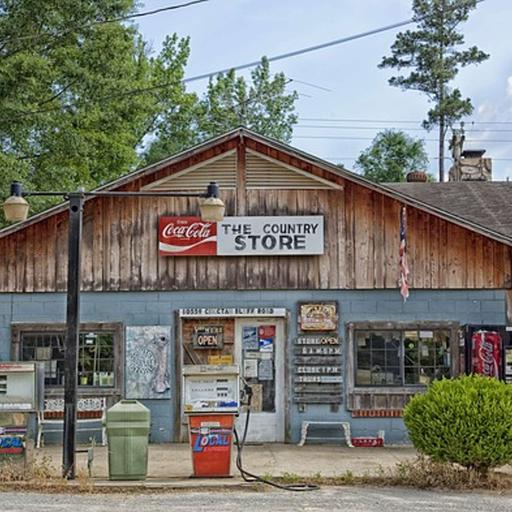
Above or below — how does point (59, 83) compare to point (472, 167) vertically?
above

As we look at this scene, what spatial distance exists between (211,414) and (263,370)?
11.8 feet

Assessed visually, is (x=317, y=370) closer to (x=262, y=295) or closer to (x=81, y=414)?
(x=262, y=295)

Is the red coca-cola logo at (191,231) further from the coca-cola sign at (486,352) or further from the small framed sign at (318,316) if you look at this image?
the coca-cola sign at (486,352)

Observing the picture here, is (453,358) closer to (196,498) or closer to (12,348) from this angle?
(196,498)

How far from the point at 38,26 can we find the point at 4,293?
12165 millimetres

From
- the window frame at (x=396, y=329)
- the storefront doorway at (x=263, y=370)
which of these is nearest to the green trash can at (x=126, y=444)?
the storefront doorway at (x=263, y=370)

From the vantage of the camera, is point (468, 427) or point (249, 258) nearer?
point (468, 427)

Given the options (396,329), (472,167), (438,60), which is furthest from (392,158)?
(396,329)

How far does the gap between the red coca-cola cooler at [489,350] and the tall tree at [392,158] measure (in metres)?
25.9

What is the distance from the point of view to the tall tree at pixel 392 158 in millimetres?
40500

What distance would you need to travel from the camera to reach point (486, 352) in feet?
47.6

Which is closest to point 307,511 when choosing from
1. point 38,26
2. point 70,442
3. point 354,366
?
point 70,442

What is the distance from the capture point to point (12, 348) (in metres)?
14.8

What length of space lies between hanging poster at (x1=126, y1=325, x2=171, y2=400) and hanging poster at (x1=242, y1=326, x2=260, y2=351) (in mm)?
1221
